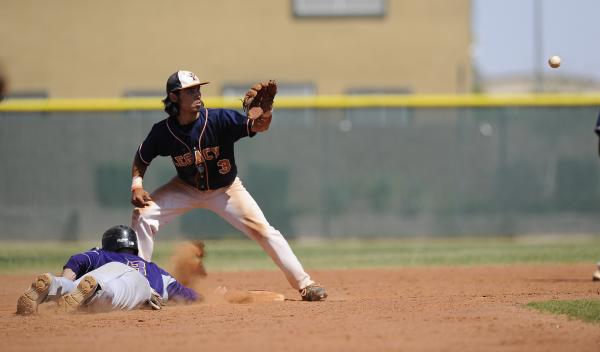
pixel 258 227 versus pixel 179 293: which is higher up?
pixel 258 227

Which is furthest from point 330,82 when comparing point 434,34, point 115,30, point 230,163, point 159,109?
point 230,163

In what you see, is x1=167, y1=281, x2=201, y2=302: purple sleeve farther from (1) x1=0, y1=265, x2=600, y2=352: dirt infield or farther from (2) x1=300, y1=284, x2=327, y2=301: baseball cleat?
(2) x1=300, y1=284, x2=327, y2=301: baseball cleat

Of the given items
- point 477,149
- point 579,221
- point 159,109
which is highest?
point 159,109

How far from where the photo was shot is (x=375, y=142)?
53.9ft

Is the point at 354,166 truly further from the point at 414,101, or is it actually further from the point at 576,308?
the point at 576,308

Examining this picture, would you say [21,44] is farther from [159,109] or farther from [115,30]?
[159,109]

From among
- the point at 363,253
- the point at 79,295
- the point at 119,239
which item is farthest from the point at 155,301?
the point at 363,253

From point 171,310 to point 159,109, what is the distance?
9.24 meters

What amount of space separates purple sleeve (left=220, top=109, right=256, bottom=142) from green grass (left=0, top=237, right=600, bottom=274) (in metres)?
4.15

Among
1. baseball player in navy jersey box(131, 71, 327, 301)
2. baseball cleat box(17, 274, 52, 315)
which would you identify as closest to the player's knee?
baseball player in navy jersey box(131, 71, 327, 301)

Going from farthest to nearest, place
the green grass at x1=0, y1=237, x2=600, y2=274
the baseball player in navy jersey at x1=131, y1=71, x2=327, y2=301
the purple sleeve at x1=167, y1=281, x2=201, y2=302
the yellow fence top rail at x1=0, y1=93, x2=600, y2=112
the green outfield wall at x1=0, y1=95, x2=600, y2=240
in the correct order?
the yellow fence top rail at x1=0, y1=93, x2=600, y2=112, the green outfield wall at x1=0, y1=95, x2=600, y2=240, the green grass at x1=0, y1=237, x2=600, y2=274, the baseball player in navy jersey at x1=131, y1=71, x2=327, y2=301, the purple sleeve at x1=167, y1=281, x2=201, y2=302

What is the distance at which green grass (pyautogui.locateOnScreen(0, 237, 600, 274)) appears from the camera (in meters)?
12.7

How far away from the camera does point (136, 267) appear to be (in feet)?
24.2

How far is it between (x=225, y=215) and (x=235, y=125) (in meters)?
0.77
